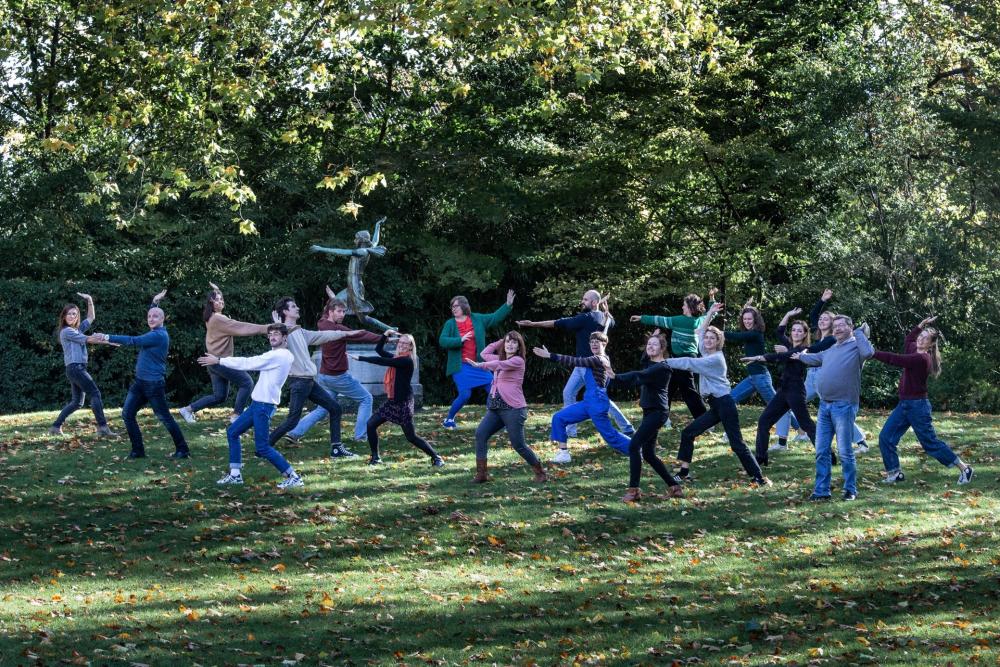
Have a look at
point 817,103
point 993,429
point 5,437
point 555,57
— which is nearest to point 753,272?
point 817,103

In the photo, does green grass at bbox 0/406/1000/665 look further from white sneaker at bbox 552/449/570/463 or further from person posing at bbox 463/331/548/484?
person posing at bbox 463/331/548/484

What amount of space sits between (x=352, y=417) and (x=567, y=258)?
1029 cm

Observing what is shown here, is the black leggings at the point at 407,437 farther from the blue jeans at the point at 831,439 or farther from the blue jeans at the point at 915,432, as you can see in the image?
the blue jeans at the point at 915,432

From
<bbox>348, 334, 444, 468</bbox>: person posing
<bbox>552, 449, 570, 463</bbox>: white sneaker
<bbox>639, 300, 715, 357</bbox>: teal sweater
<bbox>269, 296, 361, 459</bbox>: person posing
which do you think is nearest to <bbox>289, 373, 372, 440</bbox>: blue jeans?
<bbox>269, 296, 361, 459</bbox>: person posing

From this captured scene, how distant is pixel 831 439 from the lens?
13.2m

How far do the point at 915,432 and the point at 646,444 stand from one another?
11.1 ft

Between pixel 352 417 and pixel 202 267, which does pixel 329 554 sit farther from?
pixel 202 267

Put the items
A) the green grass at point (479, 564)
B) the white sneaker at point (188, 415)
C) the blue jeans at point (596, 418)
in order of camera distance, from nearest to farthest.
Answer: the green grass at point (479, 564)
the blue jeans at point (596, 418)
the white sneaker at point (188, 415)

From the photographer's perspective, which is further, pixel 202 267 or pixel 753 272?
pixel 202 267

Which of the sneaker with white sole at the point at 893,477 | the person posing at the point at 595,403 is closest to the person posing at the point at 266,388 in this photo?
the person posing at the point at 595,403

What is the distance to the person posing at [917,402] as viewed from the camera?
13.7m

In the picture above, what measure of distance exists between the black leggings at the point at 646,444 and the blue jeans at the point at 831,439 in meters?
1.64

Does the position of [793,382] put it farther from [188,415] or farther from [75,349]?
[75,349]

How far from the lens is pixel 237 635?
905 cm
